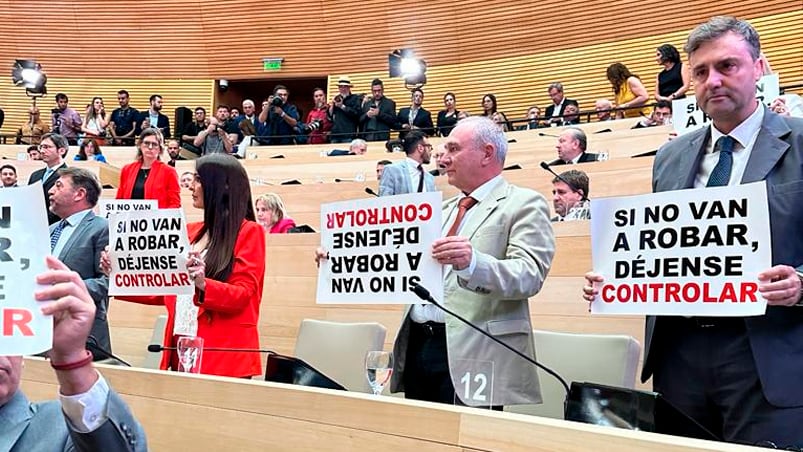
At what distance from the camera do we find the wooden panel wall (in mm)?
9312

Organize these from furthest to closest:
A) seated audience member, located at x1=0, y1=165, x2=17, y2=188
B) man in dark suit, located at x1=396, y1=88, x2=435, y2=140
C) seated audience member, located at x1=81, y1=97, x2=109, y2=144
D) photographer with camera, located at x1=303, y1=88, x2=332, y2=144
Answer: seated audience member, located at x1=81, y1=97, x2=109, y2=144, photographer with camera, located at x1=303, y1=88, x2=332, y2=144, man in dark suit, located at x1=396, y1=88, x2=435, y2=140, seated audience member, located at x1=0, y1=165, x2=17, y2=188

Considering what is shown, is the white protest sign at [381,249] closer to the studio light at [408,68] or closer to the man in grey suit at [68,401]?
the man in grey suit at [68,401]

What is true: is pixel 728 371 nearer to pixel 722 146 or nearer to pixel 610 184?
pixel 722 146

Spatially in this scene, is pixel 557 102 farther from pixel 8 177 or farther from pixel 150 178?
pixel 8 177

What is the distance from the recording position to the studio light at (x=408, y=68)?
9836 mm

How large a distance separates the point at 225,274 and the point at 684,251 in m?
1.21

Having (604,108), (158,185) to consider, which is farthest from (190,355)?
(604,108)

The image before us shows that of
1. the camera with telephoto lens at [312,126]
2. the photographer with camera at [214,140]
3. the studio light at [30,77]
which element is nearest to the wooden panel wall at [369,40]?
the studio light at [30,77]

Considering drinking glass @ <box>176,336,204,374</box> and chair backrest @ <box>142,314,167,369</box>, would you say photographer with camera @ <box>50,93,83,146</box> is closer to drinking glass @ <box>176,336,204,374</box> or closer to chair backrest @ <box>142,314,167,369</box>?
chair backrest @ <box>142,314,167,369</box>

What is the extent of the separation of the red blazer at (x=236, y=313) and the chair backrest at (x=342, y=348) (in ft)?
1.29

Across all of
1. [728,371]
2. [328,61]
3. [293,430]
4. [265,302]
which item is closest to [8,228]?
[293,430]

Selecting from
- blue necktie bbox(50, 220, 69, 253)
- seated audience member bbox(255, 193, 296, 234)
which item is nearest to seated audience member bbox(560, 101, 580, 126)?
seated audience member bbox(255, 193, 296, 234)

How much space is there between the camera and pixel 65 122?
10.0 m

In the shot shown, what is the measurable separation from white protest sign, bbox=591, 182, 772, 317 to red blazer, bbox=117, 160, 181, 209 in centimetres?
340
